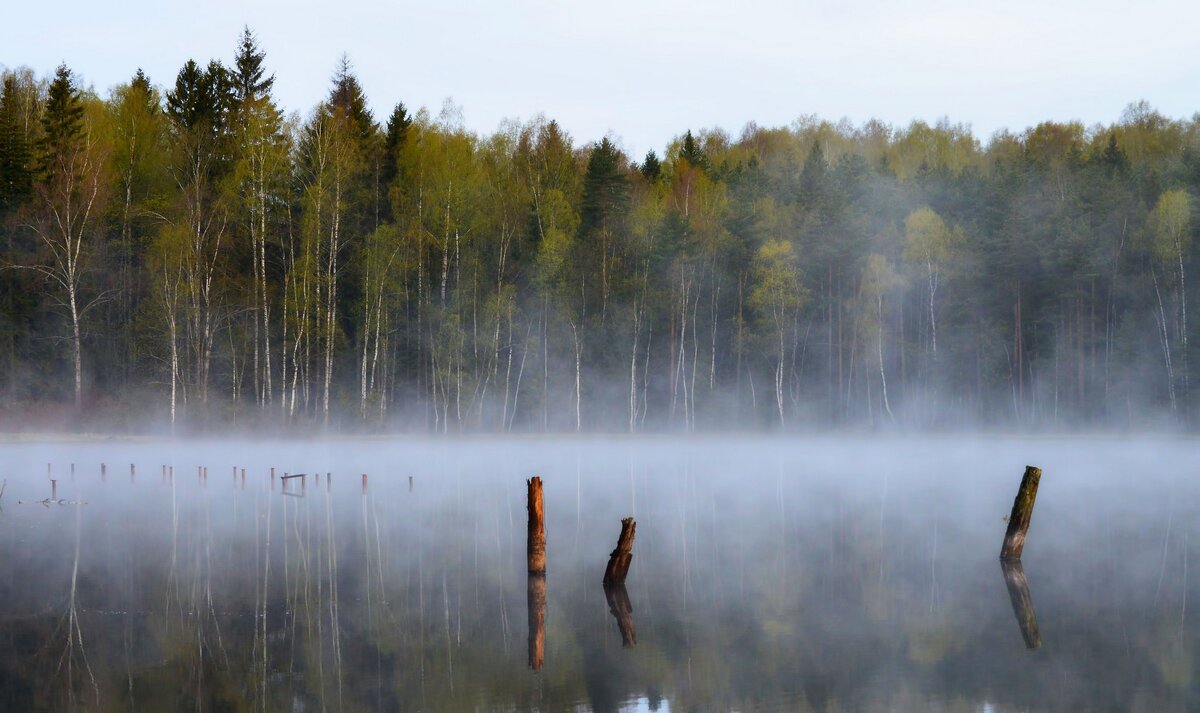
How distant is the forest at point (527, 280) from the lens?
163ft

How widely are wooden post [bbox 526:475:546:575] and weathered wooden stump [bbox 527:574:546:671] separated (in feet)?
0.67

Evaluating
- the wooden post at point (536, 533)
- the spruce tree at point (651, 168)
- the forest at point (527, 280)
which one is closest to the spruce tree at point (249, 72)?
the forest at point (527, 280)

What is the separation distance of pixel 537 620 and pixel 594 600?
147 cm

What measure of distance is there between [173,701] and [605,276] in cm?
4826

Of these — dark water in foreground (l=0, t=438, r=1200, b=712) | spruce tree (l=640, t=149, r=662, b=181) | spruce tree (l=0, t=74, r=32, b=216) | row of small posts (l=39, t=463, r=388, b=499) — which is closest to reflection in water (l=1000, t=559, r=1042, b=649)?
dark water in foreground (l=0, t=438, r=1200, b=712)

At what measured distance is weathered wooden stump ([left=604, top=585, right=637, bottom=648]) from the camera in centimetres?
1458

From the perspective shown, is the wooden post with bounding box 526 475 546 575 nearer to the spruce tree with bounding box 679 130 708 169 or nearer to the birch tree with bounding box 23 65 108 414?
the birch tree with bounding box 23 65 108 414

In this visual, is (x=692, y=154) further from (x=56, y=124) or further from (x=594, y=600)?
(x=594, y=600)

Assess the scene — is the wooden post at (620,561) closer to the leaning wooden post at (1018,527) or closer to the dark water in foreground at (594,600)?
the dark water in foreground at (594,600)

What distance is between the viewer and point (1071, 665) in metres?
13.4

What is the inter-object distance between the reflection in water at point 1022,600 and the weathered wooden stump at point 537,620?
5.88 metres

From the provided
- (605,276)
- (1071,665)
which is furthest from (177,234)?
(1071,665)

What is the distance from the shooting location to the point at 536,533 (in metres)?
18.3

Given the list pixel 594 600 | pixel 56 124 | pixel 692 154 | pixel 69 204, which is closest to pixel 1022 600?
→ pixel 594 600
